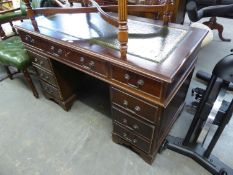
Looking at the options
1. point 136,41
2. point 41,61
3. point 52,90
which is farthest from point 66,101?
point 136,41

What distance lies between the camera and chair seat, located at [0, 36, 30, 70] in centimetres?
167

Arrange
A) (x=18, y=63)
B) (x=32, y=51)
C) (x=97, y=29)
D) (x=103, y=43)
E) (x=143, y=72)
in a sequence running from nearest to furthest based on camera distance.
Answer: (x=143, y=72), (x=103, y=43), (x=97, y=29), (x=32, y=51), (x=18, y=63)

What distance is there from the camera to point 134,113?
43.9 inches

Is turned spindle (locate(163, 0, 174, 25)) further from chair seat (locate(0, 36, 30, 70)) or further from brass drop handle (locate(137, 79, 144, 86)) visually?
chair seat (locate(0, 36, 30, 70))

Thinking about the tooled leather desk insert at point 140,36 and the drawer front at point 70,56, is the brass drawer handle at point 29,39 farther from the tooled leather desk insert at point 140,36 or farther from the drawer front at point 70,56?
the tooled leather desk insert at point 140,36

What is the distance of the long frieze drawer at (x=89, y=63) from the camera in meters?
1.07

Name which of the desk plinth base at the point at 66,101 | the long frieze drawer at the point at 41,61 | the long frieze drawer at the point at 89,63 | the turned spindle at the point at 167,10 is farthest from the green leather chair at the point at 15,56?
the turned spindle at the point at 167,10

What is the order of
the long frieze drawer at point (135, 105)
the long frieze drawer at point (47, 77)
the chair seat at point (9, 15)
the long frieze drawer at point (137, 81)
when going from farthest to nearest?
the chair seat at point (9, 15)
the long frieze drawer at point (47, 77)
the long frieze drawer at point (135, 105)
the long frieze drawer at point (137, 81)

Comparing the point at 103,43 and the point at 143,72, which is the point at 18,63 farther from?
the point at 143,72

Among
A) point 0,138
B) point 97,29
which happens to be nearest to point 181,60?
point 97,29

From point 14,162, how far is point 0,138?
0.33 metres

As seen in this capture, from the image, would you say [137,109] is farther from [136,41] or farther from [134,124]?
[136,41]

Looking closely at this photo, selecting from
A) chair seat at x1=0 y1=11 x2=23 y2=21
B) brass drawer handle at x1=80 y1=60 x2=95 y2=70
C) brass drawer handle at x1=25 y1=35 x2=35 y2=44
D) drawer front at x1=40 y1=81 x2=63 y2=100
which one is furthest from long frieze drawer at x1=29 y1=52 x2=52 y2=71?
chair seat at x1=0 y1=11 x2=23 y2=21

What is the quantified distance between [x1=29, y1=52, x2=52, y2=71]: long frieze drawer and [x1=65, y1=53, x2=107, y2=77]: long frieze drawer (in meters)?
0.33
